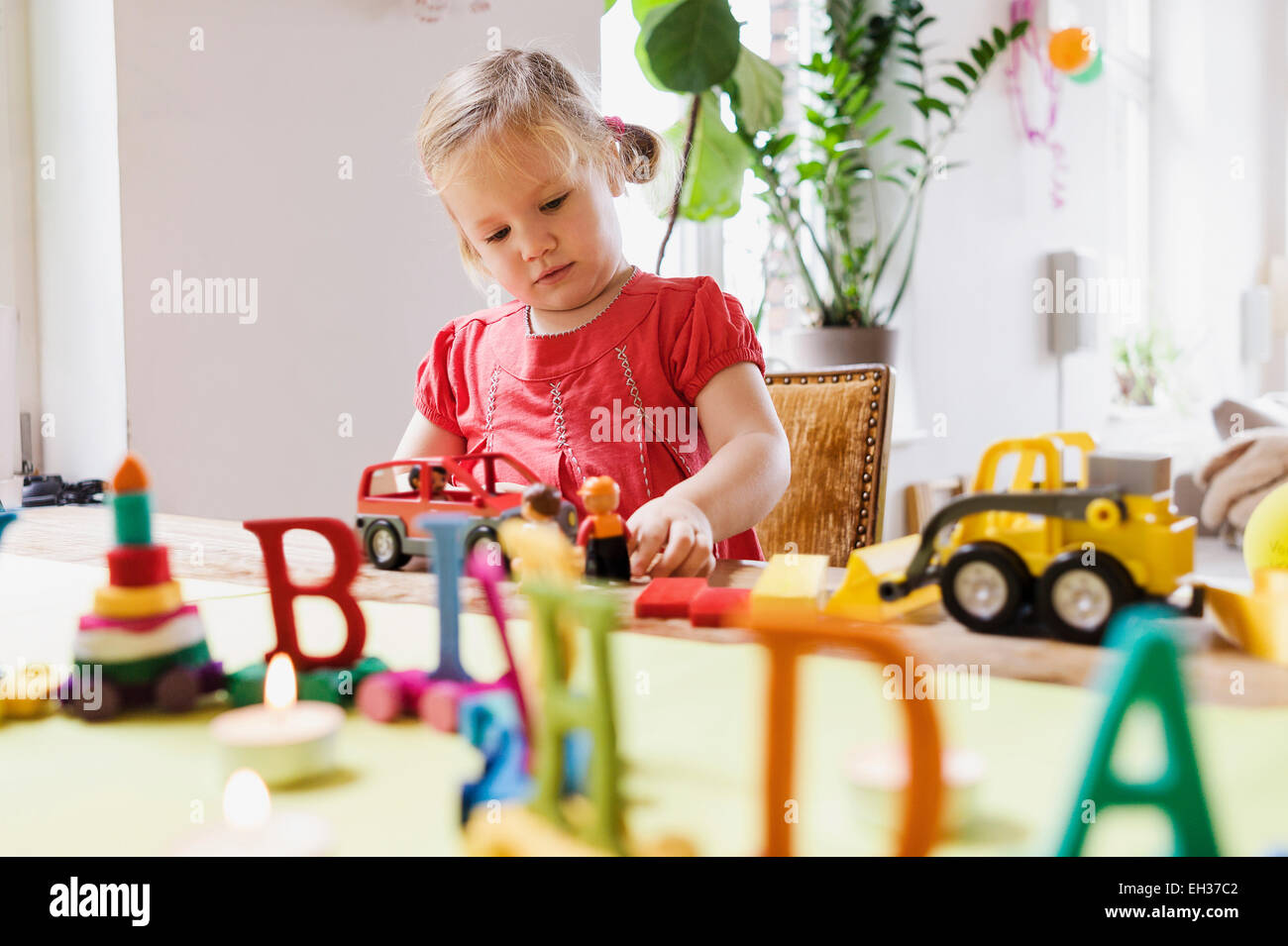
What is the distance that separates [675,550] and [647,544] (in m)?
0.02

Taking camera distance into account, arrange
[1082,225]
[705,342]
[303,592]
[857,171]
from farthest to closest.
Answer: [1082,225], [857,171], [705,342], [303,592]

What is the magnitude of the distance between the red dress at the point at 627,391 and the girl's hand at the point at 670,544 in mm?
363

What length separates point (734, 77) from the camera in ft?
6.29

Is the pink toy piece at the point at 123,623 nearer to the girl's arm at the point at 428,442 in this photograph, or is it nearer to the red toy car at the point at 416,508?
the red toy car at the point at 416,508

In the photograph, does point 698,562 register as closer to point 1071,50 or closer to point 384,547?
point 384,547

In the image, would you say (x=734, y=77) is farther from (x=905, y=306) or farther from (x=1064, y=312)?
(x=1064, y=312)

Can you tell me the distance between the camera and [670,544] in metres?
0.73

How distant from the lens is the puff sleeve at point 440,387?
4.33 ft

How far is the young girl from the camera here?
1.05 m

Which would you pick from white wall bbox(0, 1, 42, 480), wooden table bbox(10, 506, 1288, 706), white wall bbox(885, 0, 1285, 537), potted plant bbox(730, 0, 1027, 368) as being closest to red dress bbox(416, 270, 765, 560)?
wooden table bbox(10, 506, 1288, 706)

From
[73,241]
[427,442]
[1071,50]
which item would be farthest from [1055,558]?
[1071,50]

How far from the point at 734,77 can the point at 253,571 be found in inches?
57.8

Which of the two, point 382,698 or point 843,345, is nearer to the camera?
point 382,698

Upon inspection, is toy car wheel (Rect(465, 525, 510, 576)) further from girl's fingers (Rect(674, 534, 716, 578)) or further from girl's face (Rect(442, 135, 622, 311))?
girl's face (Rect(442, 135, 622, 311))
